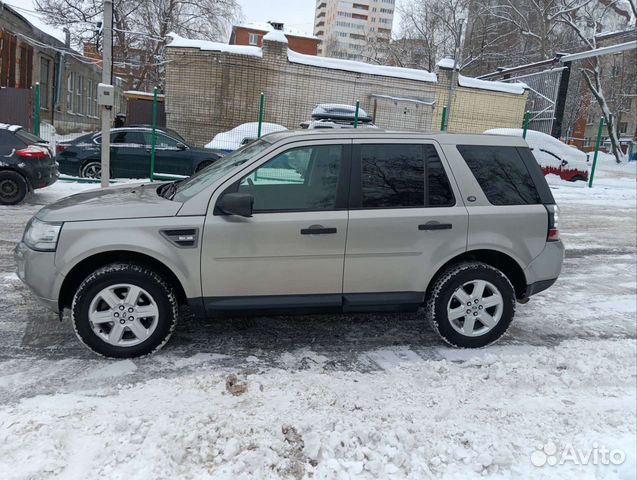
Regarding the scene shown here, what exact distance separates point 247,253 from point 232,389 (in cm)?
99

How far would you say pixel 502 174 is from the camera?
14.6 ft

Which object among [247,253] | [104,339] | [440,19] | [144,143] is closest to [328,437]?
[247,253]

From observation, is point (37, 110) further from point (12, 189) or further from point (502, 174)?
point (502, 174)

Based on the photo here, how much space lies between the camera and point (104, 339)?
3.91m

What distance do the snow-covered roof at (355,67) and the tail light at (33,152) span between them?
1349 cm

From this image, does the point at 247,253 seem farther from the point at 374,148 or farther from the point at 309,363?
the point at 374,148

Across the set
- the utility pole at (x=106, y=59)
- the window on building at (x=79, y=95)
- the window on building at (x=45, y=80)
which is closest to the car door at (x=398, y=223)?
the utility pole at (x=106, y=59)

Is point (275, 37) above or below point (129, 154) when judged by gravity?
above

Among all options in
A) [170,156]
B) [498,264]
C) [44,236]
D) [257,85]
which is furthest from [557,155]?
[44,236]

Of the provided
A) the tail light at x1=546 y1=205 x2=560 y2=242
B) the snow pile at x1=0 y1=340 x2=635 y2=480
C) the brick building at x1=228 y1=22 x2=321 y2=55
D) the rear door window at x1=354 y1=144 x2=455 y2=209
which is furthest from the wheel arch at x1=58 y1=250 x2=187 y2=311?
the brick building at x1=228 y1=22 x2=321 y2=55

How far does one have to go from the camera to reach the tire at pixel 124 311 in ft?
12.5

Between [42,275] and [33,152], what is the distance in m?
7.42

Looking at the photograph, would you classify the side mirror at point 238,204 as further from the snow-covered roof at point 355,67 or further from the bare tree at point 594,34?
the bare tree at point 594,34

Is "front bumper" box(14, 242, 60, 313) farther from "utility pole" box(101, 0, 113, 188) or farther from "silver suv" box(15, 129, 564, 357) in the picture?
"utility pole" box(101, 0, 113, 188)
